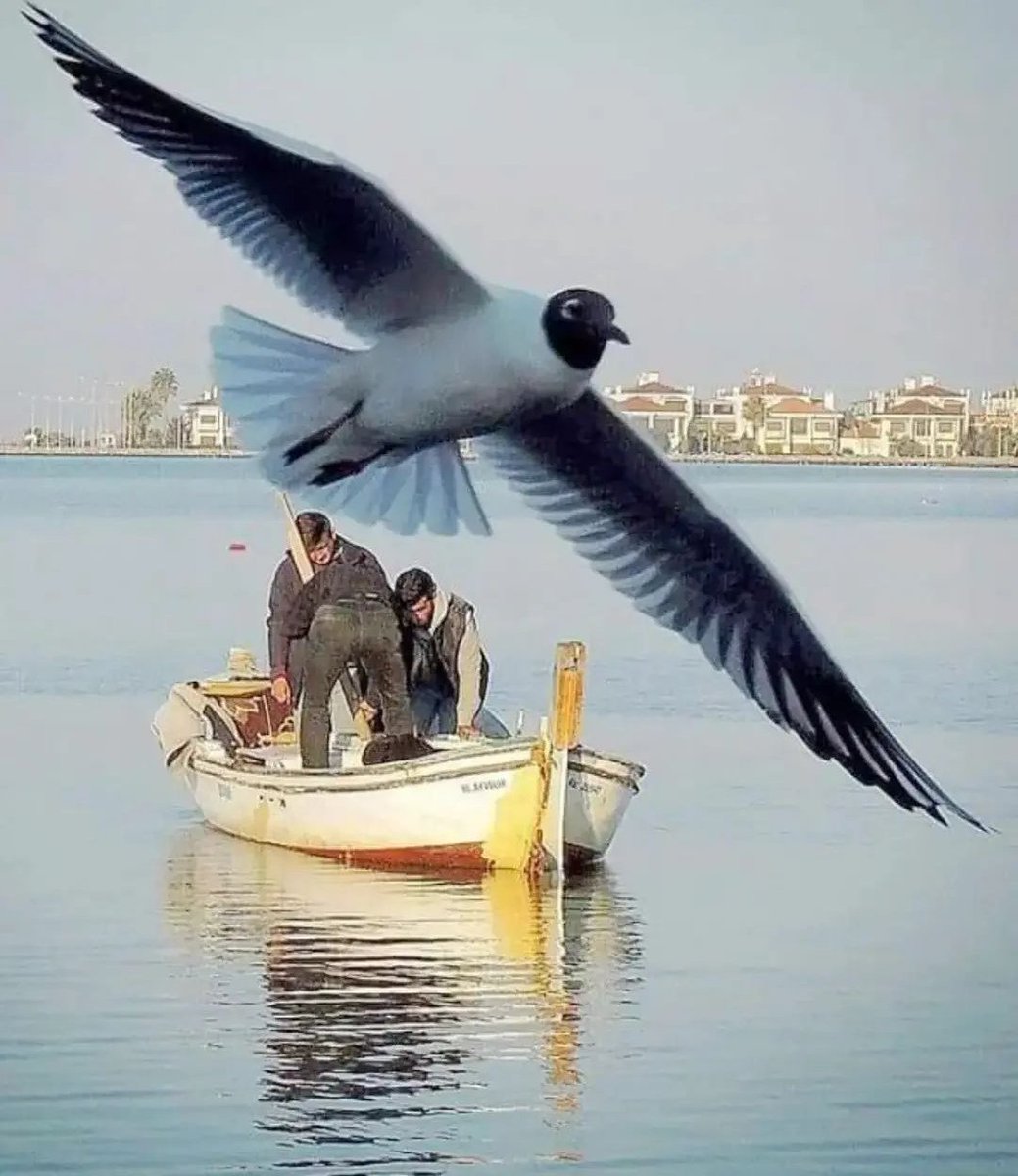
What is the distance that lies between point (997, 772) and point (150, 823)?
1827 millimetres

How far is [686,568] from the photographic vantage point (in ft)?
12.5

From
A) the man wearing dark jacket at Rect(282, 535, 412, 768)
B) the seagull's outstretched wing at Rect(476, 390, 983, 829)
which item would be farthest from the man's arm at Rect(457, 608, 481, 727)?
the seagull's outstretched wing at Rect(476, 390, 983, 829)

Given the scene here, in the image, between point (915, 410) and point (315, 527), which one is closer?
point (315, 527)

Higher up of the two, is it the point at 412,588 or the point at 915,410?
the point at 915,410

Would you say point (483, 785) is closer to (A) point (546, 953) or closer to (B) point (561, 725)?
(B) point (561, 725)

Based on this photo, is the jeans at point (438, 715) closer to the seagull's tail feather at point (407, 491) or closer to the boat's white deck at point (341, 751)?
the boat's white deck at point (341, 751)

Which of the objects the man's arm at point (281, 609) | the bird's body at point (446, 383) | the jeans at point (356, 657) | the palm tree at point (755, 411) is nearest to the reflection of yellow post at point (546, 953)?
the jeans at point (356, 657)

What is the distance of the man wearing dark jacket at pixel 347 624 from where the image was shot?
15.1ft

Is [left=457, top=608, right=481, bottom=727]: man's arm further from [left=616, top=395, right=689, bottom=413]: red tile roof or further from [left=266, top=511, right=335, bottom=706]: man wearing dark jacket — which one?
[left=616, top=395, right=689, bottom=413]: red tile roof

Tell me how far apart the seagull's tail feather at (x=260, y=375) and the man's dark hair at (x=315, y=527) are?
911mm

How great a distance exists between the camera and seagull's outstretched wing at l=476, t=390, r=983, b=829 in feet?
12.3

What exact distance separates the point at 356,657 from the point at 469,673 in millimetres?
377

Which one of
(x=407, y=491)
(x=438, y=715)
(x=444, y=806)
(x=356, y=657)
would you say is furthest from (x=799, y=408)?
(x=407, y=491)

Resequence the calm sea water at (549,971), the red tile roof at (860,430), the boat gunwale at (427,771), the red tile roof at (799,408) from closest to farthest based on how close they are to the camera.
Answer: the calm sea water at (549,971)
the boat gunwale at (427,771)
the red tile roof at (799,408)
the red tile roof at (860,430)
